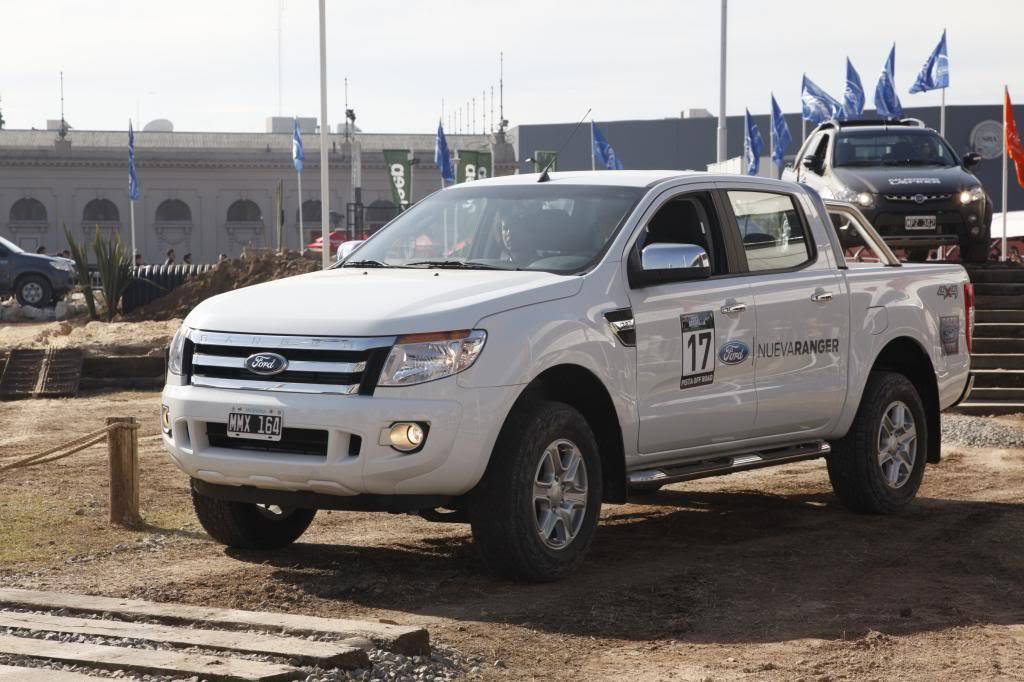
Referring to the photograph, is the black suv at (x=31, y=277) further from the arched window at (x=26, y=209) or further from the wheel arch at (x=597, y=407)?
the arched window at (x=26, y=209)


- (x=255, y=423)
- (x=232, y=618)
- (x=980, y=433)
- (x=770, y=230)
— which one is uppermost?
(x=770, y=230)

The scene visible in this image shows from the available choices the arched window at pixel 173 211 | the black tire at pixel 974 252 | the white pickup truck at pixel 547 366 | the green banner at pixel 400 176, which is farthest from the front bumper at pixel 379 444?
the arched window at pixel 173 211

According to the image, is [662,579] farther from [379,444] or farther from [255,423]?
[255,423]

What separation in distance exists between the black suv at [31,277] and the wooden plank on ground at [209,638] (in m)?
28.1

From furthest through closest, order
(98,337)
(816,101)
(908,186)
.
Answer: (816,101) → (98,337) → (908,186)

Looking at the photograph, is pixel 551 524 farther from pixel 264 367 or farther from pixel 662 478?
pixel 264 367

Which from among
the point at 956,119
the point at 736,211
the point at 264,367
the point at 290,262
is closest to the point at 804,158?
the point at 736,211

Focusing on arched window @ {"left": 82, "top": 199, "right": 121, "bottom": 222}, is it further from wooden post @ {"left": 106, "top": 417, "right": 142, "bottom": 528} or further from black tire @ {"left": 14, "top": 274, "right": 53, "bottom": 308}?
wooden post @ {"left": 106, "top": 417, "right": 142, "bottom": 528}

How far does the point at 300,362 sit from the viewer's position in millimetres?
6508

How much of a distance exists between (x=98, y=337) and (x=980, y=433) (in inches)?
541

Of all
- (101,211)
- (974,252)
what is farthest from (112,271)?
(101,211)

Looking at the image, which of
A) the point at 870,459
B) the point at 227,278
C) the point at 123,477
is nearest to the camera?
the point at 123,477

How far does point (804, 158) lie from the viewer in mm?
19125

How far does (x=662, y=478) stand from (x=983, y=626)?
→ 177cm
